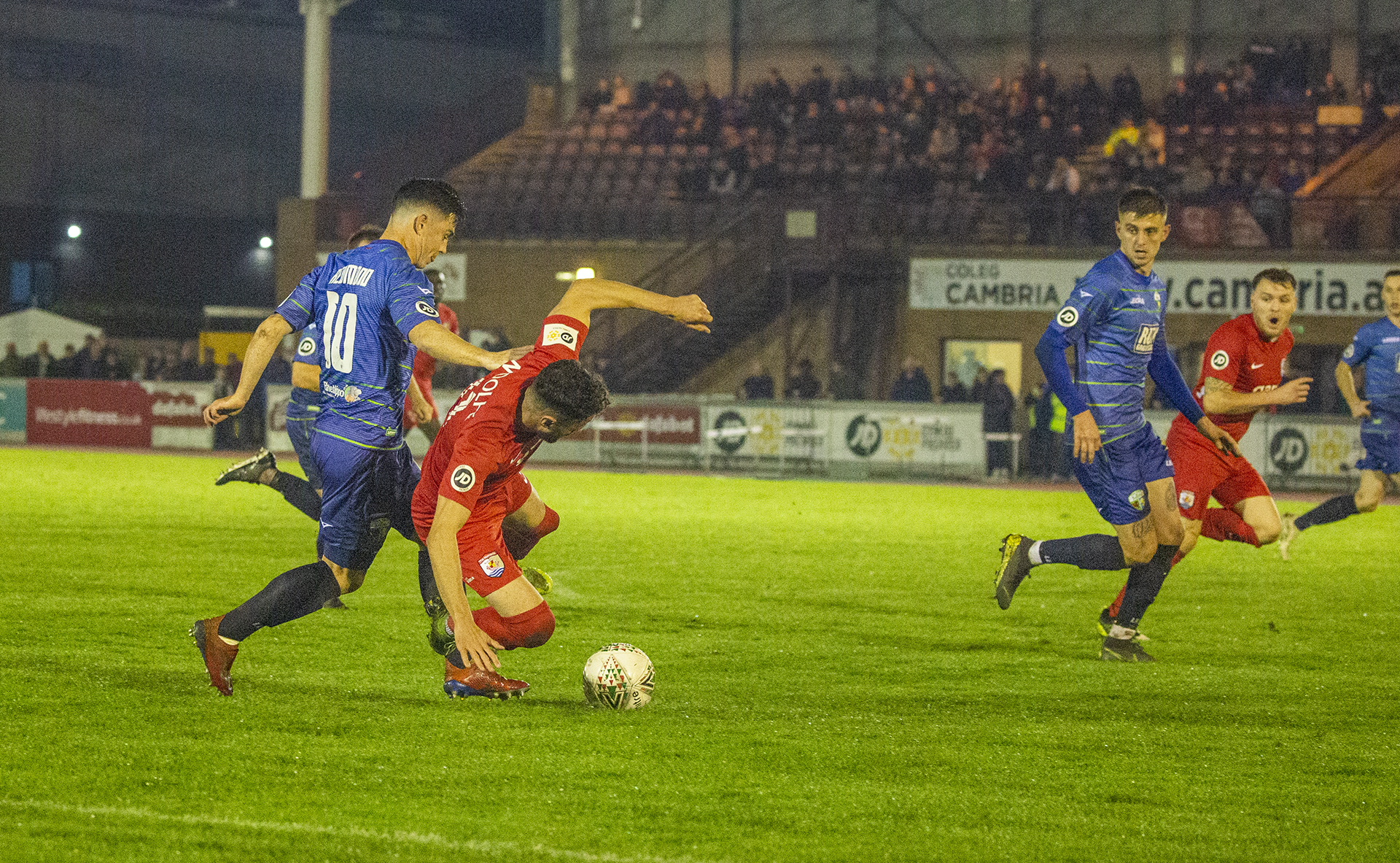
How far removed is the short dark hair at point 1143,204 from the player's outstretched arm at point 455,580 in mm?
3776

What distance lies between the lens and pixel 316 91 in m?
31.4

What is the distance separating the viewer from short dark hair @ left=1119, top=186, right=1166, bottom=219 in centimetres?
759

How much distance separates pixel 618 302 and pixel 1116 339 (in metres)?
2.65

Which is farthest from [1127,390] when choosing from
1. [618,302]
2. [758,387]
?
[758,387]

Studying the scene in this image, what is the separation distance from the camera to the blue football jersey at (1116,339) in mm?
7633

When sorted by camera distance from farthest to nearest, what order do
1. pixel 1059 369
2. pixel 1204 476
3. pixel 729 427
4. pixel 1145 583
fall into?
1. pixel 729 427
2. pixel 1204 476
3. pixel 1145 583
4. pixel 1059 369

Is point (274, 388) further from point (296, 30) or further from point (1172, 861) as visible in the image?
point (1172, 861)

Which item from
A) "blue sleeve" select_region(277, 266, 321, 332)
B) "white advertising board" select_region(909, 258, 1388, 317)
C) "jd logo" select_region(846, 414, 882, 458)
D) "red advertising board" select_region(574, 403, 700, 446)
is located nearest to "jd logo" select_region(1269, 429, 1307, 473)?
"white advertising board" select_region(909, 258, 1388, 317)

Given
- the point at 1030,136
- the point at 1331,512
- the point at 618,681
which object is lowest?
the point at 618,681

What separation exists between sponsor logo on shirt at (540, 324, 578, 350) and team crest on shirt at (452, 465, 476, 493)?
808 mm

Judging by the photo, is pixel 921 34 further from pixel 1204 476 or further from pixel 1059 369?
pixel 1059 369

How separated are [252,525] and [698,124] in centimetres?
1872

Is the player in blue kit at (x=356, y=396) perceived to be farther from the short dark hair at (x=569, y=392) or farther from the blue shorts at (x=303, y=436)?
the blue shorts at (x=303, y=436)

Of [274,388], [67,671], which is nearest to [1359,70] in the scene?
[274,388]
